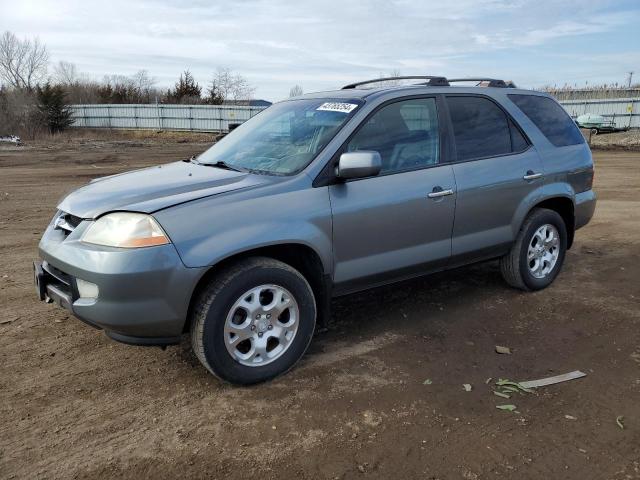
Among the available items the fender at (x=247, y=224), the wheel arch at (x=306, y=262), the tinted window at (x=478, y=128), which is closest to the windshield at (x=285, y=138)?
the fender at (x=247, y=224)

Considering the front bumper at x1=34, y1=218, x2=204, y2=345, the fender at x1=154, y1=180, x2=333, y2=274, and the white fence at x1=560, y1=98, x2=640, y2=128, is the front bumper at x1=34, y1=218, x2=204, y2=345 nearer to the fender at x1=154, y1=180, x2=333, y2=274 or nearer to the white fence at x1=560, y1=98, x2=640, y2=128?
the fender at x1=154, y1=180, x2=333, y2=274

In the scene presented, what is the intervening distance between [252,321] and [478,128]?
2.54 meters

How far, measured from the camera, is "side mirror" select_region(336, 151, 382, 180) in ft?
11.6

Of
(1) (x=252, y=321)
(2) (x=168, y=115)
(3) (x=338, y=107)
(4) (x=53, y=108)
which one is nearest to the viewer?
(1) (x=252, y=321)

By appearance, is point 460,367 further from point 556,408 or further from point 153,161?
point 153,161

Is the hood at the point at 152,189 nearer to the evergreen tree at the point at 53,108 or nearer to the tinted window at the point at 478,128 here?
the tinted window at the point at 478,128

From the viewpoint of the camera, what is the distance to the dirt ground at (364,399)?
9.13 ft

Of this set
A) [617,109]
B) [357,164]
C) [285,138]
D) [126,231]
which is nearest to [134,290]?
[126,231]

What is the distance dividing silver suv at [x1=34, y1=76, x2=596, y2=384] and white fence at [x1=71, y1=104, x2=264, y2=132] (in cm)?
2986

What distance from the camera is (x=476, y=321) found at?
460 cm

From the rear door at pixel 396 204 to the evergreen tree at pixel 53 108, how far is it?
35209mm

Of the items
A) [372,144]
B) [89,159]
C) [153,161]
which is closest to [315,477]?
[372,144]

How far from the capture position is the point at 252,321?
3.43 meters

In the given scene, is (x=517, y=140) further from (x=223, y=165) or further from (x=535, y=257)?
(x=223, y=165)
